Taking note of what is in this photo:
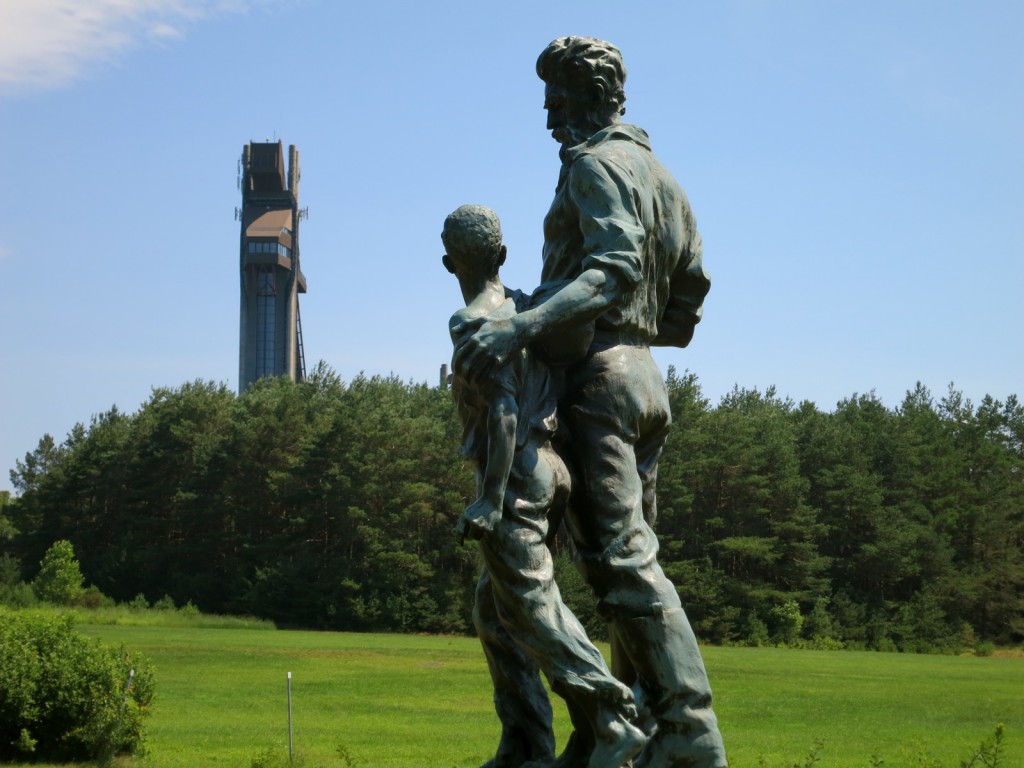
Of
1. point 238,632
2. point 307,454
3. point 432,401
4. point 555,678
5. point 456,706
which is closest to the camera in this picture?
point 555,678

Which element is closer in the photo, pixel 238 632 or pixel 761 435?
pixel 238 632

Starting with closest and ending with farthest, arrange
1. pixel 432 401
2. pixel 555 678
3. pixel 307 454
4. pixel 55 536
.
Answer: pixel 555 678 < pixel 307 454 < pixel 55 536 < pixel 432 401

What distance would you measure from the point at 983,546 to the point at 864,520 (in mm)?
6072

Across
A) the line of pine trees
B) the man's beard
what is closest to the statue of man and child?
the man's beard

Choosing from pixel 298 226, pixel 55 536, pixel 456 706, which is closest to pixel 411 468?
pixel 55 536

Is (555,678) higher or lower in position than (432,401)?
lower

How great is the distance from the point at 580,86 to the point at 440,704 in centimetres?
2315

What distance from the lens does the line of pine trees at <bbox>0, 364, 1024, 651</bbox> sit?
57438 millimetres

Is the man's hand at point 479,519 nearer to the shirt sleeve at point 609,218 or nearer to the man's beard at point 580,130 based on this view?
the shirt sleeve at point 609,218

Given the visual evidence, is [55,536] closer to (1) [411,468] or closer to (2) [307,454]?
(2) [307,454]

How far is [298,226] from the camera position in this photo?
429 feet

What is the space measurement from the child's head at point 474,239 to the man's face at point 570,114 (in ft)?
2.51

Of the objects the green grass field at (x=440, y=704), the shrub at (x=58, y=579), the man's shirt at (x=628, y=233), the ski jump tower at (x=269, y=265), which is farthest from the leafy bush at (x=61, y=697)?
the ski jump tower at (x=269, y=265)

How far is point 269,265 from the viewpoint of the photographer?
126 metres
